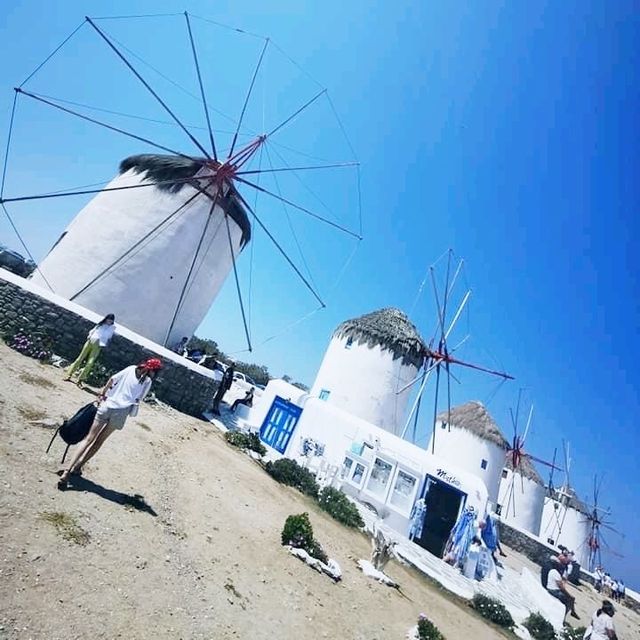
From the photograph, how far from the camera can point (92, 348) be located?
8695mm

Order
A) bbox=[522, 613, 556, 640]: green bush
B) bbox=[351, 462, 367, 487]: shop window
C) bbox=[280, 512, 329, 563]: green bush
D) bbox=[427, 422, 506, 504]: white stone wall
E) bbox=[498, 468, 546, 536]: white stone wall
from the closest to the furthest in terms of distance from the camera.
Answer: bbox=[280, 512, 329, 563]: green bush < bbox=[522, 613, 556, 640]: green bush < bbox=[351, 462, 367, 487]: shop window < bbox=[427, 422, 506, 504]: white stone wall < bbox=[498, 468, 546, 536]: white stone wall

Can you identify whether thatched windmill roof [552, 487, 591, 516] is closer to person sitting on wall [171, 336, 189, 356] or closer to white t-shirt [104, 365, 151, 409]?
person sitting on wall [171, 336, 189, 356]

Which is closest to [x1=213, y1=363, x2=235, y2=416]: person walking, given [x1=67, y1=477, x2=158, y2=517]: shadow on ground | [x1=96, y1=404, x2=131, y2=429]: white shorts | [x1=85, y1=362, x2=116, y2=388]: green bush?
[x1=85, y1=362, x2=116, y2=388]: green bush

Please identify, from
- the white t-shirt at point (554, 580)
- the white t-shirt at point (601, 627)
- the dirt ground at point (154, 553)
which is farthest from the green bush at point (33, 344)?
the white t-shirt at point (554, 580)

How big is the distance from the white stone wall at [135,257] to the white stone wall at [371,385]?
31.2 feet

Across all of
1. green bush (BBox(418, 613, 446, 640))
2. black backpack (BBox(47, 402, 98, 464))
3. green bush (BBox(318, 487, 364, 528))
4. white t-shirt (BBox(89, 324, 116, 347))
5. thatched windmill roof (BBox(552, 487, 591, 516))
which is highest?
thatched windmill roof (BBox(552, 487, 591, 516))

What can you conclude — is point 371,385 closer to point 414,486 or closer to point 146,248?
point 414,486

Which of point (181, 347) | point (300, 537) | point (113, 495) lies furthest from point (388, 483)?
point (113, 495)

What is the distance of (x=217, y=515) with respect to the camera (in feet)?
20.1

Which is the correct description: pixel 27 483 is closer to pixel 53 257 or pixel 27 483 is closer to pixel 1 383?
pixel 1 383

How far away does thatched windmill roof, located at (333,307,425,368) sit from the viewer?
20.6 m

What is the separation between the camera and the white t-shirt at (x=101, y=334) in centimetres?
861

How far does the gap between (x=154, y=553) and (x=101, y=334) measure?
6.09 metres

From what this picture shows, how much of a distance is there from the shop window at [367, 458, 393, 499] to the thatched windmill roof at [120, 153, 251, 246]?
11.5m
